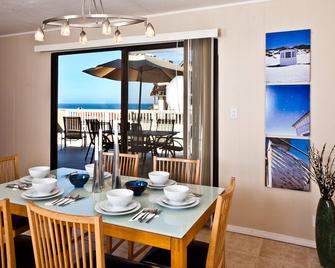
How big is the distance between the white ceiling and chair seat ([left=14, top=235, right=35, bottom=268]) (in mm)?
2263


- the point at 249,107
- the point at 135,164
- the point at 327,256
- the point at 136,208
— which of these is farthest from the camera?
the point at 249,107

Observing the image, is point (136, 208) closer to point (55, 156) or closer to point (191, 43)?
point (191, 43)

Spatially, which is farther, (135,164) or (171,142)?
(171,142)

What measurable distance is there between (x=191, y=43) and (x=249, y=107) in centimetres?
94

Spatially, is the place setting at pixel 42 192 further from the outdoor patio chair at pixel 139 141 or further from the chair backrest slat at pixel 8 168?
the outdoor patio chair at pixel 139 141

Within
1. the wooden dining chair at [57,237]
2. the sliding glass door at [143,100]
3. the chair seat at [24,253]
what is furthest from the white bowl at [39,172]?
the wooden dining chair at [57,237]

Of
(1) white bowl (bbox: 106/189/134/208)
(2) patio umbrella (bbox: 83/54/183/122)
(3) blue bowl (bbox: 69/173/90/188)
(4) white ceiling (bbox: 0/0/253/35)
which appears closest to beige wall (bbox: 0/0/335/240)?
(4) white ceiling (bbox: 0/0/253/35)

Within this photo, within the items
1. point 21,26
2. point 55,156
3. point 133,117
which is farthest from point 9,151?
point 133,117

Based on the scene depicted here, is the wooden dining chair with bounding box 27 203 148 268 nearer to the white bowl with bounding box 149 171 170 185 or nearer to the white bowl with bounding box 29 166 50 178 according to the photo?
the white bowl with bounding box 149 171 170 185

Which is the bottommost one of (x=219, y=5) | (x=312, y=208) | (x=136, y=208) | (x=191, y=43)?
(x=312, y=208)

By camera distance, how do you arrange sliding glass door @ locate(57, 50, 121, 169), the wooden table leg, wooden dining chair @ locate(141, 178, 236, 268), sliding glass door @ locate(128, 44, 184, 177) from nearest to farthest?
the wooden table leg < wooden dining chair @ locate(141, 178, 236, 268) < sliding glass door @ locate(128, 44, 184, 177) < sliding glass door @ locate(57, 50, 121, 169)

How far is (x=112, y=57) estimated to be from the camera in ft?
12.2

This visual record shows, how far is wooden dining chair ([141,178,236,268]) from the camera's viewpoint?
56.1 inches

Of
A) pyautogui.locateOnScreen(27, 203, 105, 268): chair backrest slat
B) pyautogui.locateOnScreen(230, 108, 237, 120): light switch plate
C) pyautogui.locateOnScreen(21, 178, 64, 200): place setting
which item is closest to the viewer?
pyautogui.locateOnScreen(27, 203, 105, 268): chair backrest slat
